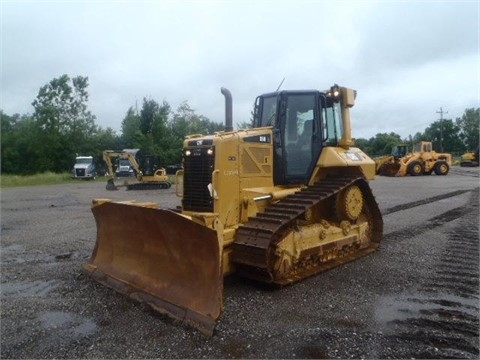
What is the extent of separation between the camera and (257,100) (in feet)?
24.0

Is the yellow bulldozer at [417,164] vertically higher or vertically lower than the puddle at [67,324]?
higher

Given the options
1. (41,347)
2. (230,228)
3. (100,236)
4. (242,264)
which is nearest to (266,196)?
(230,228)

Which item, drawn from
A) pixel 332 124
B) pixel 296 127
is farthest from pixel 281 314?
pixel 332 124

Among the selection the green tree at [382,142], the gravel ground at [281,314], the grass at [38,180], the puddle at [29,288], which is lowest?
the gravel ground at [281,314]

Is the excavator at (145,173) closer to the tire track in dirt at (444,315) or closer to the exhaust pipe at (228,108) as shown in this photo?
the exhaust pipe at (228,108)

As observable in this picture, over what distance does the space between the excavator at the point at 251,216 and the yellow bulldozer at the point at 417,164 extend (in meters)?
24.6

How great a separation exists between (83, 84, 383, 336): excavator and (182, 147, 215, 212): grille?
0.05 feet

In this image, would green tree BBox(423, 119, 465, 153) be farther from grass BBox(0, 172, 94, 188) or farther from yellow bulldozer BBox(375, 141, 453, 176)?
grass BBox(0, 172, 94, 188)

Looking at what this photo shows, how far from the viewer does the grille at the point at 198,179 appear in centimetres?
611

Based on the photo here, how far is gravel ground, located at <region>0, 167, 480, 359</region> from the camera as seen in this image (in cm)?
388

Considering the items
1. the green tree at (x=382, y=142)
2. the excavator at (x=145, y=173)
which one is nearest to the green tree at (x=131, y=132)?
the excavator at (x=145, y=173)

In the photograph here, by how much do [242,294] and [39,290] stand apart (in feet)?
9.15

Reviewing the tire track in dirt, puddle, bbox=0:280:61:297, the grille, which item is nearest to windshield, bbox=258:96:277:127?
the grille

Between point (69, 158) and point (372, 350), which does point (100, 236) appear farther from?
point (69, 158)
